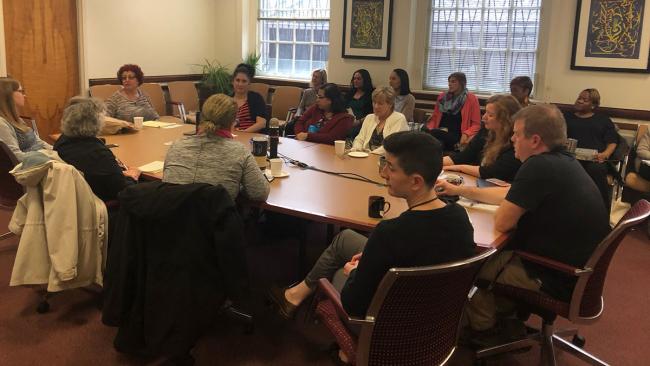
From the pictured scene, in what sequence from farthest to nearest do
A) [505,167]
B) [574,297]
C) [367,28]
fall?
[367,28] < [505,167] < [574,297]

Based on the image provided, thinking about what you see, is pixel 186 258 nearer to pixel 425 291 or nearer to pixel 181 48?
pixel 425 291

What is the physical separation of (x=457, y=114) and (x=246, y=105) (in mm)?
2105

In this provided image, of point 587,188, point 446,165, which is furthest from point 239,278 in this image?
point 446,165

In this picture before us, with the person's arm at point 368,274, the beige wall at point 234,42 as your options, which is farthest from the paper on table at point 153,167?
the beige wall at point 234,42

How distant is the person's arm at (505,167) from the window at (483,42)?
124 inches

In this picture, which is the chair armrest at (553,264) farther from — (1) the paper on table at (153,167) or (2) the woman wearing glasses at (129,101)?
(2) the woman wearing glasses at (129,101)

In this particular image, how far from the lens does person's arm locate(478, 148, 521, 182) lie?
297 centimetres

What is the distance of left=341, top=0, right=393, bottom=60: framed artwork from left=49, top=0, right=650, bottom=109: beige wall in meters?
0.08

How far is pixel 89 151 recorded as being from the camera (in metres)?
2.77

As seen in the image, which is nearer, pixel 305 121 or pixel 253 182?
pixel 253 182

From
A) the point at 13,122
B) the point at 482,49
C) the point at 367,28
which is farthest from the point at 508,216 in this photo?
the point at 367,28

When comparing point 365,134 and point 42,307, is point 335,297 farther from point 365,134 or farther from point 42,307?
point 365,134

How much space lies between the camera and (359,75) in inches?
245

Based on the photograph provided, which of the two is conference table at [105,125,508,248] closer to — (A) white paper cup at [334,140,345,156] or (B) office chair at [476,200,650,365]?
(A) white paper cup at [334,140,345,156]
